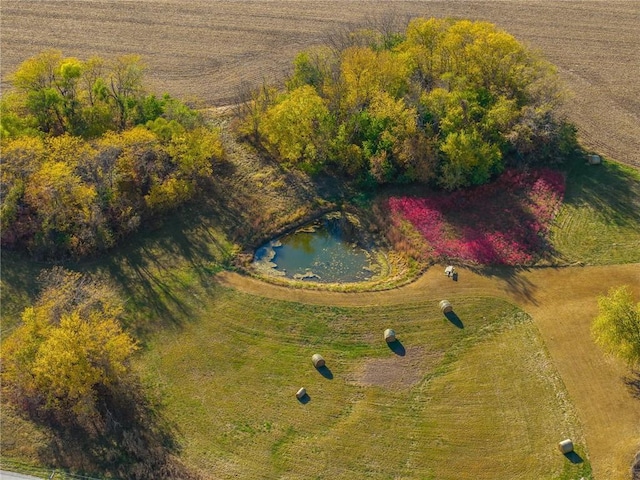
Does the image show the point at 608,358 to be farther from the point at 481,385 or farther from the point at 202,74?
the point at 202,74

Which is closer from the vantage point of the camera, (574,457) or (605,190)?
(574,457)

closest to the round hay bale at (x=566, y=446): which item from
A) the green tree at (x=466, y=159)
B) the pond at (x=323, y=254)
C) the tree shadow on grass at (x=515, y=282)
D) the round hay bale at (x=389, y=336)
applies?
the tree shadow on grass at (x=515, y=282)

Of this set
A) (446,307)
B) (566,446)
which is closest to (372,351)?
(446,307)

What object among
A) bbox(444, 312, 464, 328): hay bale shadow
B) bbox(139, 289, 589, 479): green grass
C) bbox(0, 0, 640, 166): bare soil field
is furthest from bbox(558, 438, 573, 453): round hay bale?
bbox(0, 0, 640, 166): bare soil field

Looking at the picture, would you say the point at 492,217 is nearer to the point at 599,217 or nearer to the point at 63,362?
the point at 599,217

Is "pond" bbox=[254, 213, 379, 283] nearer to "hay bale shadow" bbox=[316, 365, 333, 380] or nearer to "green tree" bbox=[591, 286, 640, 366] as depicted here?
"hay bale shadow" bbox=[316, 365, 333, 380]
